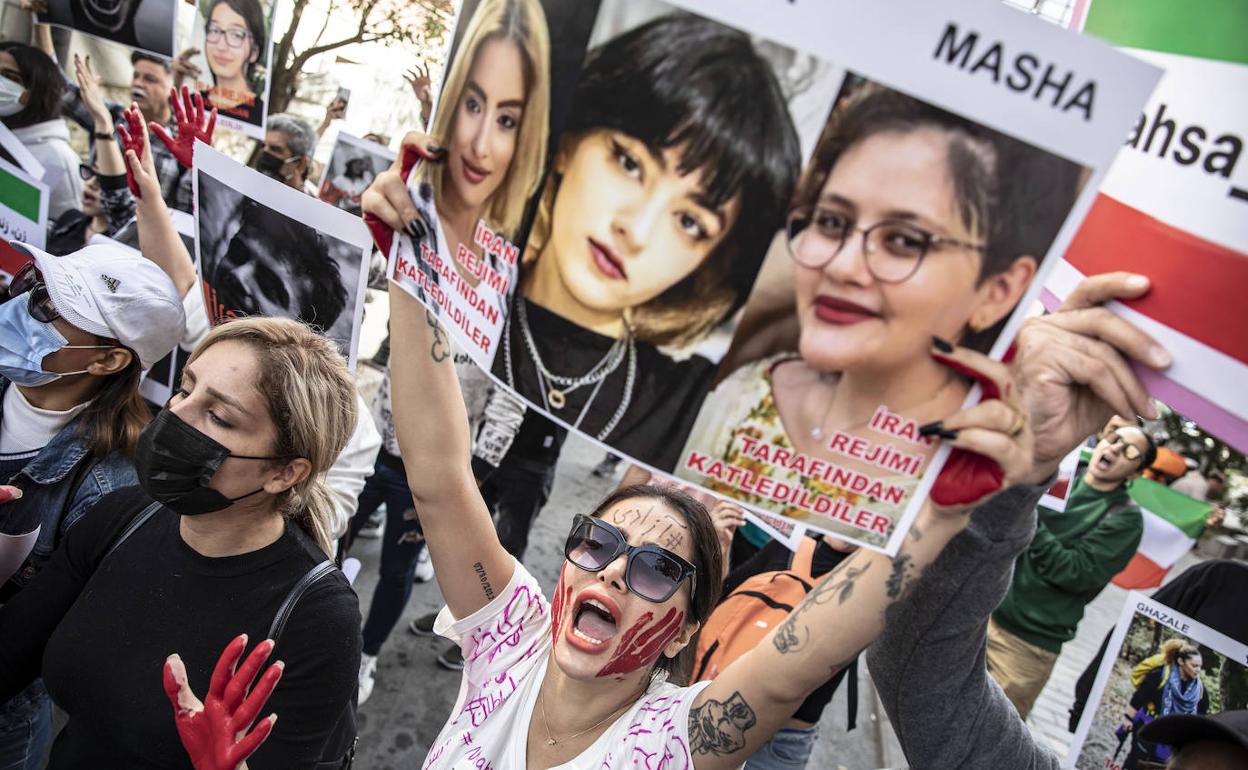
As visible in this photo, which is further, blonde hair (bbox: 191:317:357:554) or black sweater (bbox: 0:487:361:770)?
blonde hair (bbox: 191:317:357:554)

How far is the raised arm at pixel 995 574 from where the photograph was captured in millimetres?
1184

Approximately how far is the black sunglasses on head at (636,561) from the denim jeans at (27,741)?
1704 mm

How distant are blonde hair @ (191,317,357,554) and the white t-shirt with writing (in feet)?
1.60

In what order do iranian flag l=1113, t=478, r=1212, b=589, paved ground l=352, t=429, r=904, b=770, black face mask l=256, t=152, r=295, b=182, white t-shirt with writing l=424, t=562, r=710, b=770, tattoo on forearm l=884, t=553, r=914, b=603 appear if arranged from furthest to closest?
iranian flag l=1113, t=478, r=1212, b=589
black face mask l=256, t=152, r=295, b=182
paved ground l=352, t=429, r=904, b=770
white t-shirt with writing l=424, t=562, r=710, b=770
tattoo on forearm l=884, t=553, r=914, b=603

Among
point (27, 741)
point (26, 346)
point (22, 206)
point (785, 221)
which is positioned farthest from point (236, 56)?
point (785, 221)

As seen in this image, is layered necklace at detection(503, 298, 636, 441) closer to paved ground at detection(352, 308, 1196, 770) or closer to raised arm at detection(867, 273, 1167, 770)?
raised arm at detection(867, 273, 1167, 770)

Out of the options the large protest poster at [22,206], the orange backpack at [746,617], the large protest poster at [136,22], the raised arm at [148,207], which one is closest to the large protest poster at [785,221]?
the orange backpack at [746,617]

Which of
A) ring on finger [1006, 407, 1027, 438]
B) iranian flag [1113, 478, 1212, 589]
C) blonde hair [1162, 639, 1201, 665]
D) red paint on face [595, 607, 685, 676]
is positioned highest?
ring on finger [1006, 407, 1027, 438]

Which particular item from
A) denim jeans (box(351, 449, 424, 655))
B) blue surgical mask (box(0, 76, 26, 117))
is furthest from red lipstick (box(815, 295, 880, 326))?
blue surgical mask (box(0, 76, 26, 117))

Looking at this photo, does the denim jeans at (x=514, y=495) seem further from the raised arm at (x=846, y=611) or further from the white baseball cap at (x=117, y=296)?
the raised arm at (x=846, y=611)

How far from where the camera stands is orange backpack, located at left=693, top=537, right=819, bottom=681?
102 inches

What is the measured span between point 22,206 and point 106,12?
45.0 inches

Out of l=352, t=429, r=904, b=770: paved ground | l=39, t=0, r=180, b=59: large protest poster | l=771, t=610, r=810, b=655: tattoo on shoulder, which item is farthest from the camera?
l=352, t=429, r=904, b=770: paved ground

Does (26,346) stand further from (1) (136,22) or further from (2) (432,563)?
(1) (136,22)
